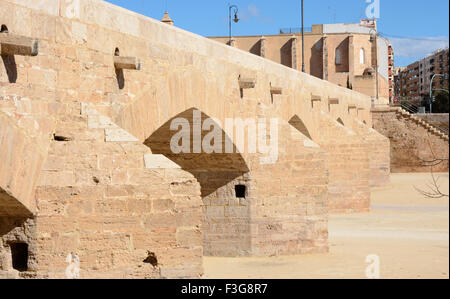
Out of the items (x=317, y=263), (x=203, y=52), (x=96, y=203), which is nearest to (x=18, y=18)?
(x=96, y=203)

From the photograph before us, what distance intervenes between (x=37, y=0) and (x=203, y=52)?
385 centimetres

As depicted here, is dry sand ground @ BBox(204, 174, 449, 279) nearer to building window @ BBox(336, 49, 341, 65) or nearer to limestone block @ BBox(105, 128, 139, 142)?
limestone block @ BBox(105, 128, 139, 142)

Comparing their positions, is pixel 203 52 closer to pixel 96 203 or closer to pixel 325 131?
pixel 96 203

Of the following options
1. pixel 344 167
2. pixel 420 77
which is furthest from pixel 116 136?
pixel 420 77

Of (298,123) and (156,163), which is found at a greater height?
(298,123)

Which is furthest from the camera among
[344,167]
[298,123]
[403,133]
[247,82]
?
[403,133]

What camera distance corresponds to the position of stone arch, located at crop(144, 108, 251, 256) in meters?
11.3

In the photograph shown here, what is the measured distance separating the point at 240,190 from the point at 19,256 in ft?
19.3

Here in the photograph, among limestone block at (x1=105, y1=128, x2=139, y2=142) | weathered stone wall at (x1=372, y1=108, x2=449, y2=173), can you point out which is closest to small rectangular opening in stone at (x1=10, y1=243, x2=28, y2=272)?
limestone block at (x1=105, y1=128, x2=139, y2=142)

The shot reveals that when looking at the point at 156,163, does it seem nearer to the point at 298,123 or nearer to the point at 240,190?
the point at 240,190

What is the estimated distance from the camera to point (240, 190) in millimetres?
11398

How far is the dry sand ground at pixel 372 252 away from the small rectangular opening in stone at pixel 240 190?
1124 millimetres

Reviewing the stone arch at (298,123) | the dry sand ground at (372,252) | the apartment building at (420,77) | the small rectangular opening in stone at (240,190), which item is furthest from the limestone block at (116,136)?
the apartment building at (420,77)

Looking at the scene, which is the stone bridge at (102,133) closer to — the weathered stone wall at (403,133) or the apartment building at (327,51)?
Answer: the weathered stone wall at (403,133)
